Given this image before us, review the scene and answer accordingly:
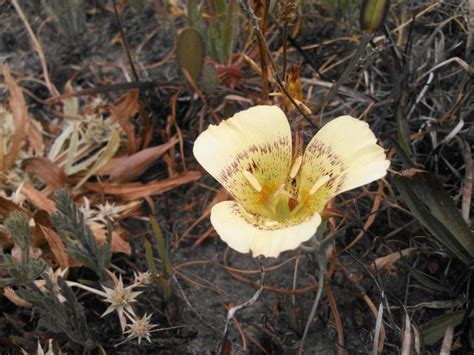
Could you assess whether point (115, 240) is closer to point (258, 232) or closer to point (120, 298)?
point (120, 298)

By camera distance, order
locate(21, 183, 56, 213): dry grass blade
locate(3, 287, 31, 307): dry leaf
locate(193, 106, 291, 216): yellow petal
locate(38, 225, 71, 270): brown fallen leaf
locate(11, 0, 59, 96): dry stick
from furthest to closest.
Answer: locate(11, 0, 59, 96): dry stick < locate(21, 183, 56, 213): dry grass blade < locate(38, 225, 71, 270): brown fallen leaf < locate(3, 287, 31, 307): dry leaf < locate(193, 106, 291, 216): yellow petal

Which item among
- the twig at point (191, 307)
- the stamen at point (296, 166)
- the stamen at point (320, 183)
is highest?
the stamen at point (320, 183)

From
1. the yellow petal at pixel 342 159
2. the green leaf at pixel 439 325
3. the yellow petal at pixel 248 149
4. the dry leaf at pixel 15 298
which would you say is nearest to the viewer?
the yellow petal at pixel 342 159

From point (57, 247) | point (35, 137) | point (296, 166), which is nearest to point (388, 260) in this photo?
point (296, 166)

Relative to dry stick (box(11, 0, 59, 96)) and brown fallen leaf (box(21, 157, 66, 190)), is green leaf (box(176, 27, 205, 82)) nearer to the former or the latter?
brown fallen leaf (box(21, 157, 66, 190))

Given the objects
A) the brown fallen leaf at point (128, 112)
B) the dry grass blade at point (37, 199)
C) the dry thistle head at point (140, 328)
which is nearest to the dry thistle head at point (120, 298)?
the dry thistle head at point (140, 328)

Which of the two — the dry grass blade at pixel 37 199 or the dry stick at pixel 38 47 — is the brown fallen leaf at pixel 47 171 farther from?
the dry stick at pixel 38 47

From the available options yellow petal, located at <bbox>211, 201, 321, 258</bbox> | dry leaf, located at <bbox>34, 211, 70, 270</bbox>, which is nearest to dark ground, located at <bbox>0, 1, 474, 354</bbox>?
dry leaf, located at <bbox>34, 211, 70, 270</bbox>
